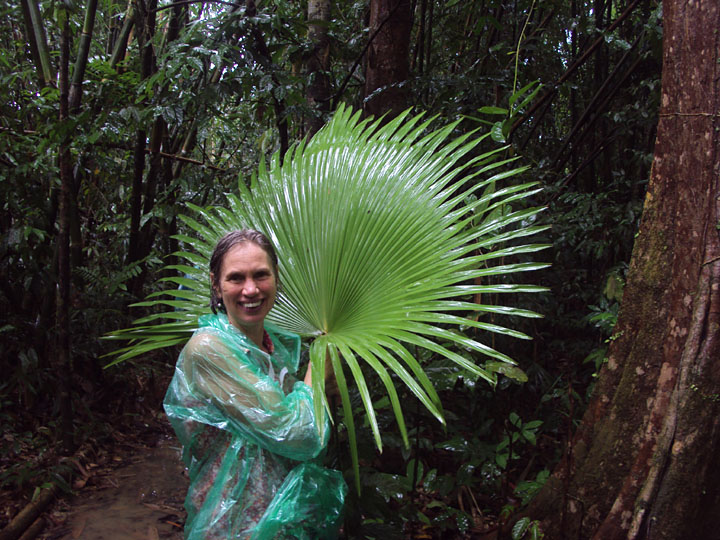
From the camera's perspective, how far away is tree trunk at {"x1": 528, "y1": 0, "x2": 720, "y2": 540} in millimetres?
1324

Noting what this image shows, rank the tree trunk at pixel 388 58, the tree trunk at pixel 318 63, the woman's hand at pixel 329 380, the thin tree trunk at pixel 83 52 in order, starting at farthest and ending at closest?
the tree trunk at pixel 318 63 → the tree trunk at pixel 388 58 → the thin tree trunk at pixel 83 52 → the woman's hand at pixel 329 380

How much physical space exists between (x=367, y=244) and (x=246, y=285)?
12.7 inches

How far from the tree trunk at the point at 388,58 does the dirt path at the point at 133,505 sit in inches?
87.0

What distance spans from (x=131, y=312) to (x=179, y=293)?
9.26ft

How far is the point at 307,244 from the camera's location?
153 cm

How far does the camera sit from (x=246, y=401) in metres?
1.18

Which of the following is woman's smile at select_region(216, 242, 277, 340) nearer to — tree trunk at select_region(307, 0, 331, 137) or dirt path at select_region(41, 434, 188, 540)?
dirt path at select_region(41, 434, 188, 540)

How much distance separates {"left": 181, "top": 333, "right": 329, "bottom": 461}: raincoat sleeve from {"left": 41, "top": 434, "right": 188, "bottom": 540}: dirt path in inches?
63.0

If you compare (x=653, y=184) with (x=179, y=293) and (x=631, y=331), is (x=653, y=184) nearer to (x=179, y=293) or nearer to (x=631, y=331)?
(x=631, y=331)

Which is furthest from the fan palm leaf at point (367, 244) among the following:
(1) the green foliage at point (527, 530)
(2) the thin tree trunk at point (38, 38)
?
(2) the thin tree trunk at point (38, 38)

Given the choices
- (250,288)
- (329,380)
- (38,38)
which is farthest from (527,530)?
(38,38)

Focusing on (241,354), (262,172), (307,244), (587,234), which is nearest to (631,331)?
(307,244)

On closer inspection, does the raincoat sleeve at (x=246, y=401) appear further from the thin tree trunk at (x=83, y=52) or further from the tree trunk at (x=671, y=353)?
the thin tree trunk at (x=83, y=52)

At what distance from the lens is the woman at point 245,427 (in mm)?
1171
